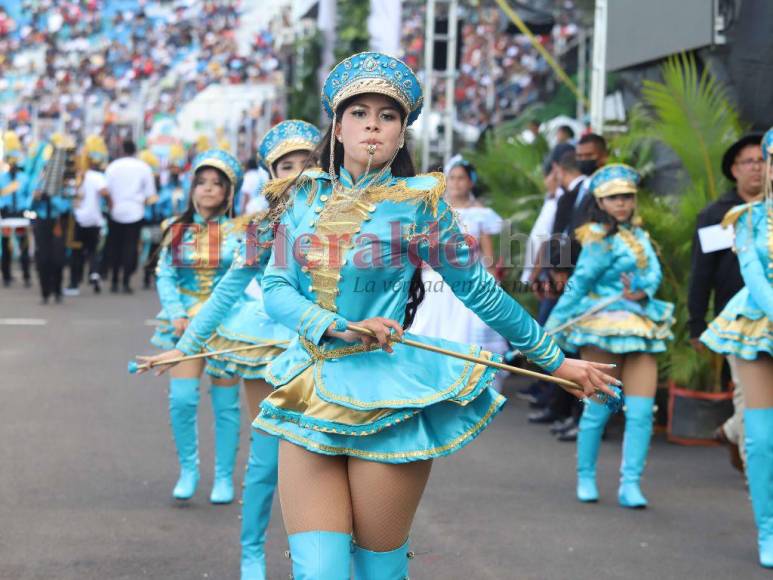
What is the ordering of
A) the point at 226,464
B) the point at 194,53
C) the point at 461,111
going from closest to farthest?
the point at 226,464 → the point at 461,111 → the point at 194,53

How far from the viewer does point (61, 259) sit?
1585cm

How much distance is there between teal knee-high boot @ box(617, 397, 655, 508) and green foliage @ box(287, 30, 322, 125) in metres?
15.7

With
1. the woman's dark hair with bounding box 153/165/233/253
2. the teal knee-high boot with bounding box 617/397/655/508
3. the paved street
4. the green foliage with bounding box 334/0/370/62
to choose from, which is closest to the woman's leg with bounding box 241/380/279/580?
the paved street

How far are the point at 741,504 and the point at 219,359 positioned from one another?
10.5ft

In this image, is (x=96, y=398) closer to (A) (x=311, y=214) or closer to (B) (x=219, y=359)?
(B) (x=219, y=359)

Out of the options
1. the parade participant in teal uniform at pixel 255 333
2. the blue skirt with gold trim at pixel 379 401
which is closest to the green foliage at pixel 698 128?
the parade participant in teal uniform at pixel 255 333

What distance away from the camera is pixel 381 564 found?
135 inches

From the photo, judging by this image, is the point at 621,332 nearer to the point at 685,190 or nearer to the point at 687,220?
the point at 687,220

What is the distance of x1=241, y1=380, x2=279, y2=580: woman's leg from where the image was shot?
490 cm

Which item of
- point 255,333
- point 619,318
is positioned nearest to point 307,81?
point 619,318

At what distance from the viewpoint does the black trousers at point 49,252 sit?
51.8 ft

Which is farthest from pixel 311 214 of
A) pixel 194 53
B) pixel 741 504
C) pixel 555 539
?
pixel 194 53

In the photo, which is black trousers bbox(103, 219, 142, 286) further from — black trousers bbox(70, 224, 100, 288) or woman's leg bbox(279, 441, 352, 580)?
woman's leg bbox(279, 441, 352, 580)

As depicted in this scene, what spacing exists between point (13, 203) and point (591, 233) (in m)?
13.1
